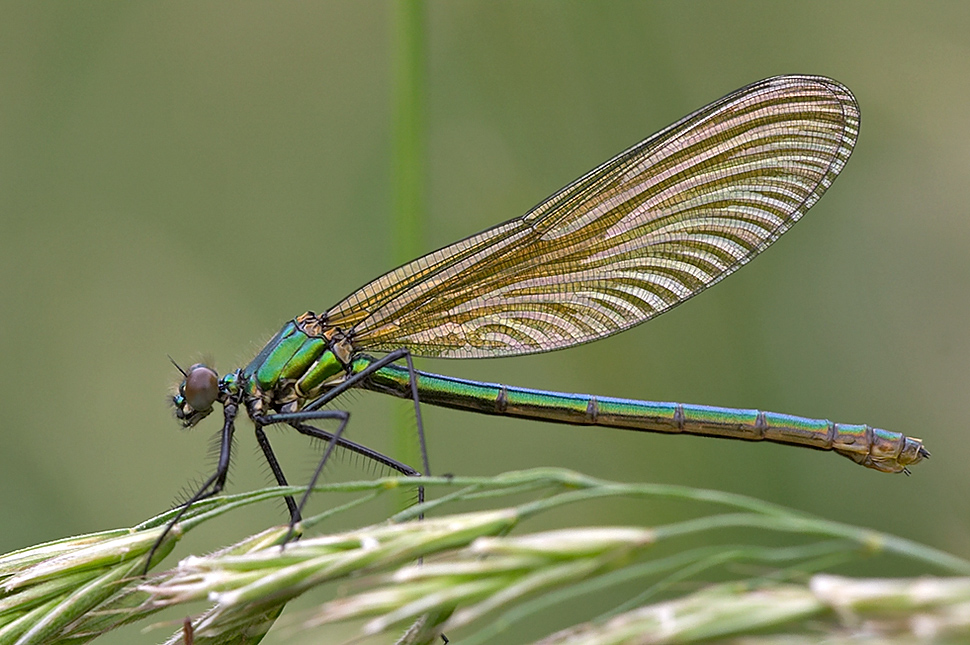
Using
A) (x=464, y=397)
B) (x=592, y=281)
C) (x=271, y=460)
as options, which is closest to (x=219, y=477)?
(x=271, y=460)

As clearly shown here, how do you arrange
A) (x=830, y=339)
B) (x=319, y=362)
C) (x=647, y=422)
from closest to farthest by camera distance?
(x=647, y=422) → (x=319, y=362) → (x=830, y=339)

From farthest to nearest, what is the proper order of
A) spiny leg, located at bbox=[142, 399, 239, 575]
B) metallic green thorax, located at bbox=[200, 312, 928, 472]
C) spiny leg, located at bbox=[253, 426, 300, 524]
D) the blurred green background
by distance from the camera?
the blurred green background < metallic green thorax, located at bbox=[200, 312, 928, 472] < spiny leg, located at bbox=[253, 426, 300, 524] < spiny leg, located at bbox=[142, 399, 239, 575]

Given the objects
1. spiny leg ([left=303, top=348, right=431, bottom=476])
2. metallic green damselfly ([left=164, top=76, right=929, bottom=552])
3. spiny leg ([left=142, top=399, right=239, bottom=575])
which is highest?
metallic green damselfly ([left=164, top=76, right=929, bottom=552])

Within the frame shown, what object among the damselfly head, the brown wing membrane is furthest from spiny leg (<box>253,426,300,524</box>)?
the brown wing membrane

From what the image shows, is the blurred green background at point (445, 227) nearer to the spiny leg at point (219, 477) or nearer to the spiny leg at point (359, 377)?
the spiny leg at point (219, 477)

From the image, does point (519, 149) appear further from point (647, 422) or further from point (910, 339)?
point (910, 339)

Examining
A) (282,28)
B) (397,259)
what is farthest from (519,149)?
(282,28)

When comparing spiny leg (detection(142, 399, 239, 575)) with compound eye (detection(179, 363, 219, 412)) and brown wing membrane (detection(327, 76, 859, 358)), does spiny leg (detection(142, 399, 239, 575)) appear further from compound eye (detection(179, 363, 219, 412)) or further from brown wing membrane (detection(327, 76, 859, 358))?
brown wing membrane (detection(327, 76, 859, 358))

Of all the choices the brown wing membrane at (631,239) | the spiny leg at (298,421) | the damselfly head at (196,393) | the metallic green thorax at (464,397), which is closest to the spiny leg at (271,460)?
the spiny leg at (298,421)
